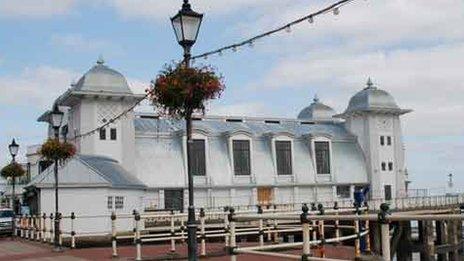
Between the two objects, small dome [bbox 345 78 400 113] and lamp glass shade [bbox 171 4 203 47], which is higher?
small dome [bbox 345 78 400 113]

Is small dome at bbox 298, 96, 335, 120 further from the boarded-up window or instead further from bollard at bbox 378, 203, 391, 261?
bollard at bbox 378, 203, 391, 261

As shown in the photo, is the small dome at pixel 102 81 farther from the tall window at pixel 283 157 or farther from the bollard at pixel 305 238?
the bollard at pixel 305 238

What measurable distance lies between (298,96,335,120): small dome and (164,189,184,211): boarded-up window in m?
26.1

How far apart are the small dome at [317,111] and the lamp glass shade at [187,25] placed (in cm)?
6476

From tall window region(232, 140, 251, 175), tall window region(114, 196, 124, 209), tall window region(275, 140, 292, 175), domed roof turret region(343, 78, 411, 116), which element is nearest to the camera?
tall window region(114, 196, 124, 209)

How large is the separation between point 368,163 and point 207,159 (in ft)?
54.8

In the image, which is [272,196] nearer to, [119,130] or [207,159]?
[207,159]

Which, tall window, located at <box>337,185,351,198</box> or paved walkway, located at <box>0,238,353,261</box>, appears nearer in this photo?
paved walkway, located at <box>0,238,353,261</box>

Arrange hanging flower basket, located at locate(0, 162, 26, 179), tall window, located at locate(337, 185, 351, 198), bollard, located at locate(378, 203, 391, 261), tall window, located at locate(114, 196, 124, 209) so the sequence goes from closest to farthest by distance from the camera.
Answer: bollard, located at locate(378, 203, 391, 261), hanging flower basket, located at locate(0, 162, 26, 179), tall window, located at locate(114, 196, 124, 209), tall window, located at locate(337, 185, 351, 198)

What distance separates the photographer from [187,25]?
39.6ft

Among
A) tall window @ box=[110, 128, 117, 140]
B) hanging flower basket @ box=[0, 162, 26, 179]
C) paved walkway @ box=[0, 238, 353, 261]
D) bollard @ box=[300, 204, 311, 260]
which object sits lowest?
paved walkway @ box=[0, 238, 353, 261]

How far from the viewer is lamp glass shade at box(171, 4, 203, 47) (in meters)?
12.0

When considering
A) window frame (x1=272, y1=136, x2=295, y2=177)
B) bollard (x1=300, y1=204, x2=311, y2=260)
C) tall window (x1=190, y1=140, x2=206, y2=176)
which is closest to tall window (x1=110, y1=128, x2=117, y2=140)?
tall window (x1=190, y1=140, x2=206, y2=176)

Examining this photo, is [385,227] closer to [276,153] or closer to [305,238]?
[305,238]
